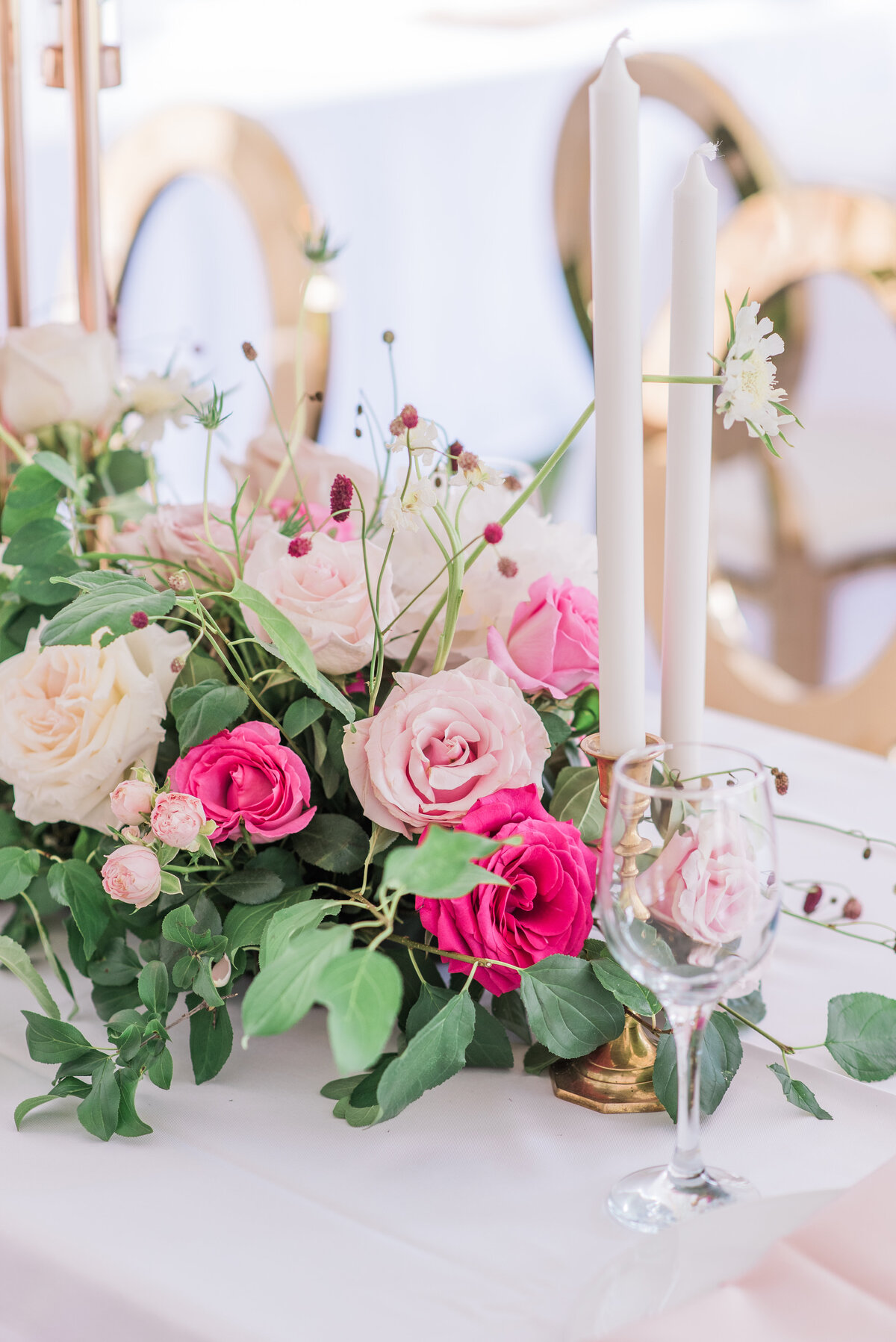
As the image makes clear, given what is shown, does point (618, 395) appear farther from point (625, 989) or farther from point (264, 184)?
point (264, 184)

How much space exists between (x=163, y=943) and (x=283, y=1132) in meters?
0.12

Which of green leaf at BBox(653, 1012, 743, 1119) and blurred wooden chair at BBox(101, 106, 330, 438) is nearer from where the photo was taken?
green leaf at BBox(653, 1012, 743, 1119)

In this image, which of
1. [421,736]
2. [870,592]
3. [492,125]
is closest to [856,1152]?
[421,736]

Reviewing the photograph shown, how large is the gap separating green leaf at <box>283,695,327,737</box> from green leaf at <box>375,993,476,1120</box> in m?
0.16

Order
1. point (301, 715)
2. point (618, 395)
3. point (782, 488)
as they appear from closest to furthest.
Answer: point (618, 395) < point (301, 715) < point (782, 488)

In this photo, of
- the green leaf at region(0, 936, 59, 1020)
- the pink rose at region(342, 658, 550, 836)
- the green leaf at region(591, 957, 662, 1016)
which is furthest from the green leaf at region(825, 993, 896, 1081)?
the green leaf at region(0, 936, 59, 1020)

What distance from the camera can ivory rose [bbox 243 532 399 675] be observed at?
625 millimetres

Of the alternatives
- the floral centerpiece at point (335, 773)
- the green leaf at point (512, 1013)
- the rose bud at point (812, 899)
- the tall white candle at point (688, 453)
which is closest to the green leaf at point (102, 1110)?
the floral centerpiece at point (335, 773)

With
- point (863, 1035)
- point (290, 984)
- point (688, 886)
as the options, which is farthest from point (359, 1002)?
point (863, 1035)

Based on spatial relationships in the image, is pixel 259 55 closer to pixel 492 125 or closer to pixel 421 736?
pixel 492 125

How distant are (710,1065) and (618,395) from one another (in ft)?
1.10

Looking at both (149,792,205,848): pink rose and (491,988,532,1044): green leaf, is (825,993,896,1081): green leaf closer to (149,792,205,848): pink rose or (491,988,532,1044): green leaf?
(491,988,532,1044): green leaf

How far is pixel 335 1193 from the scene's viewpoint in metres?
0.55

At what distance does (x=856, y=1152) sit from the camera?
578mm
